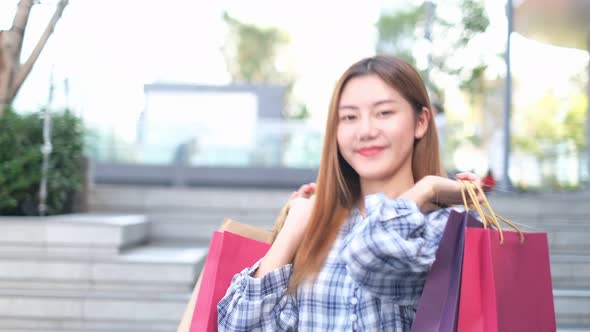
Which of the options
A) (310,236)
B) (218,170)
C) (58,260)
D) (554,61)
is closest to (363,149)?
(310,236)

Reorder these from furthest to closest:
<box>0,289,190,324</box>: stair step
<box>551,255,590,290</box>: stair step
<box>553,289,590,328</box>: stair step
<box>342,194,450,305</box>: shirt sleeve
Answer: <box>551,255,590,290</box>: stair step
<box>553,289,590,328</box>: stair step
<box>0,289,190,324</box>: stair step
<box>342,194,450,305</box>: shirt sleeve

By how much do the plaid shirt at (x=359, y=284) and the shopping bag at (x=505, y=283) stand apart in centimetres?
11

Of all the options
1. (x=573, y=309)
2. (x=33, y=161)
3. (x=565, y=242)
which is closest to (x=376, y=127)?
(x=573, y=309)

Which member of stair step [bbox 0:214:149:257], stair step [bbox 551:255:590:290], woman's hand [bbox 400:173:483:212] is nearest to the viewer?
woman's hand [bbox 400:173:483:212]

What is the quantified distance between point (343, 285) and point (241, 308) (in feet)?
0.88

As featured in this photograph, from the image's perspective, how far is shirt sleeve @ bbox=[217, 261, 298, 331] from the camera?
1688mm

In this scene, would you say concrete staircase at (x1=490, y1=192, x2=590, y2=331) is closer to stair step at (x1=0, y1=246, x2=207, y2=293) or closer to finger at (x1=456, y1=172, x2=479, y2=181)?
finger at (x1=456, y1=172, x2=479, y2=181)

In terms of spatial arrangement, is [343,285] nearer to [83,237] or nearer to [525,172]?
[83,237]

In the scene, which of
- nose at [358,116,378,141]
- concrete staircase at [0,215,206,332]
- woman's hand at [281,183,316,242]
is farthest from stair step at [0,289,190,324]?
nose at [358,116,378,141]

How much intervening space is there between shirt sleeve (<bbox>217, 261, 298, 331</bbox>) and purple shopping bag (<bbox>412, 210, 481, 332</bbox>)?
0.36m

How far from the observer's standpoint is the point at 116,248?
5.04 m

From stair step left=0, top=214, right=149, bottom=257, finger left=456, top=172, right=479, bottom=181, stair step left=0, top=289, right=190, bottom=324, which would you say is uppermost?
finger left=456, top=172, right=479, bottom=181

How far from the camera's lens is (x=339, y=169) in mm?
1815

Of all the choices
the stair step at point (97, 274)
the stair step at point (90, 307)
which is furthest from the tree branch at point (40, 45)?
the stair step at point (90, 307)
